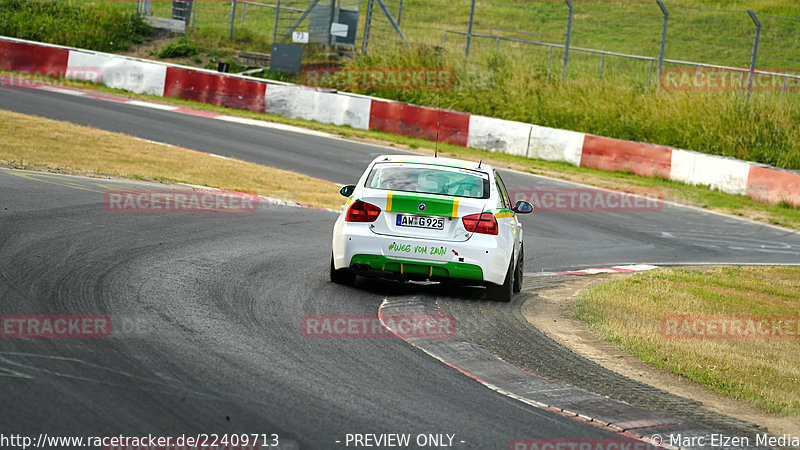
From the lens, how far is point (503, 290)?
398 inches

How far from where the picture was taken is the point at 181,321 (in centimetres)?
736

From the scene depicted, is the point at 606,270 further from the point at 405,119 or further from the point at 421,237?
the point at 405,119

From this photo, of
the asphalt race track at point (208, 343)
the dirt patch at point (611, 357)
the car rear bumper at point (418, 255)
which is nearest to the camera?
the asphalt race track at point (208, 343)

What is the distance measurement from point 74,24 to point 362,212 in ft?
96.5

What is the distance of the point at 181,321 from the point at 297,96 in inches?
843

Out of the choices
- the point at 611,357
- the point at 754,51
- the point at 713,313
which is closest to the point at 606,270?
the point at 713,313

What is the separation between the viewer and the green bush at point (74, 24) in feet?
115

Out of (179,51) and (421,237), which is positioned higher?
(179,51)

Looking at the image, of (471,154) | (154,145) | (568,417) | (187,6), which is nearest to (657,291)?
(568,417)

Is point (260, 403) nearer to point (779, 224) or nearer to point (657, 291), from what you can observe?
point (657, 291)

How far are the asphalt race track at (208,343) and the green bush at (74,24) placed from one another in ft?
A: 72.7

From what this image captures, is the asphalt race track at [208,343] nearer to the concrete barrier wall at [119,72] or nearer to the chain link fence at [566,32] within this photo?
the chain link fence at [566,32]

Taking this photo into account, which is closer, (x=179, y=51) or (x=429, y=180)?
(x=429, y=180)

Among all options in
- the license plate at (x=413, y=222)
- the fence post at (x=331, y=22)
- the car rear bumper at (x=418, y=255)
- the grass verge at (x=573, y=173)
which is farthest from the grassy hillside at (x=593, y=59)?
the license plate at (x=413, y=222)
